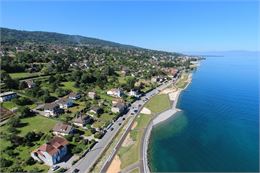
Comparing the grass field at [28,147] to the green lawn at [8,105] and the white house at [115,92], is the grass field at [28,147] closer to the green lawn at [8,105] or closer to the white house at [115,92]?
the green lawn at [8,105]

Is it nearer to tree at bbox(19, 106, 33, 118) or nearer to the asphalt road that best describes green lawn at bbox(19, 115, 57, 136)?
tree at bbox(19, 106, 33, 118)

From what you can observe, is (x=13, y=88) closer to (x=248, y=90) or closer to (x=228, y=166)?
(x=228, y=166)

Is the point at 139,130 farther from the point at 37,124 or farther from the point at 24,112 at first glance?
the point at 24,112

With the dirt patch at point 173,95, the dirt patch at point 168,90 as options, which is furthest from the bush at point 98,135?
the dirt patch at point 168,90

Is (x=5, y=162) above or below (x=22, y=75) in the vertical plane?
below

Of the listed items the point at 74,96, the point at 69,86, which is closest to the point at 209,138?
the point at 74,96

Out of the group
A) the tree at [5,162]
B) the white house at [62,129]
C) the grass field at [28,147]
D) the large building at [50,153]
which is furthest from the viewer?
the white house at [62,129]

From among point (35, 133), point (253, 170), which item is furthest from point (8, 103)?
point (253, 170)
